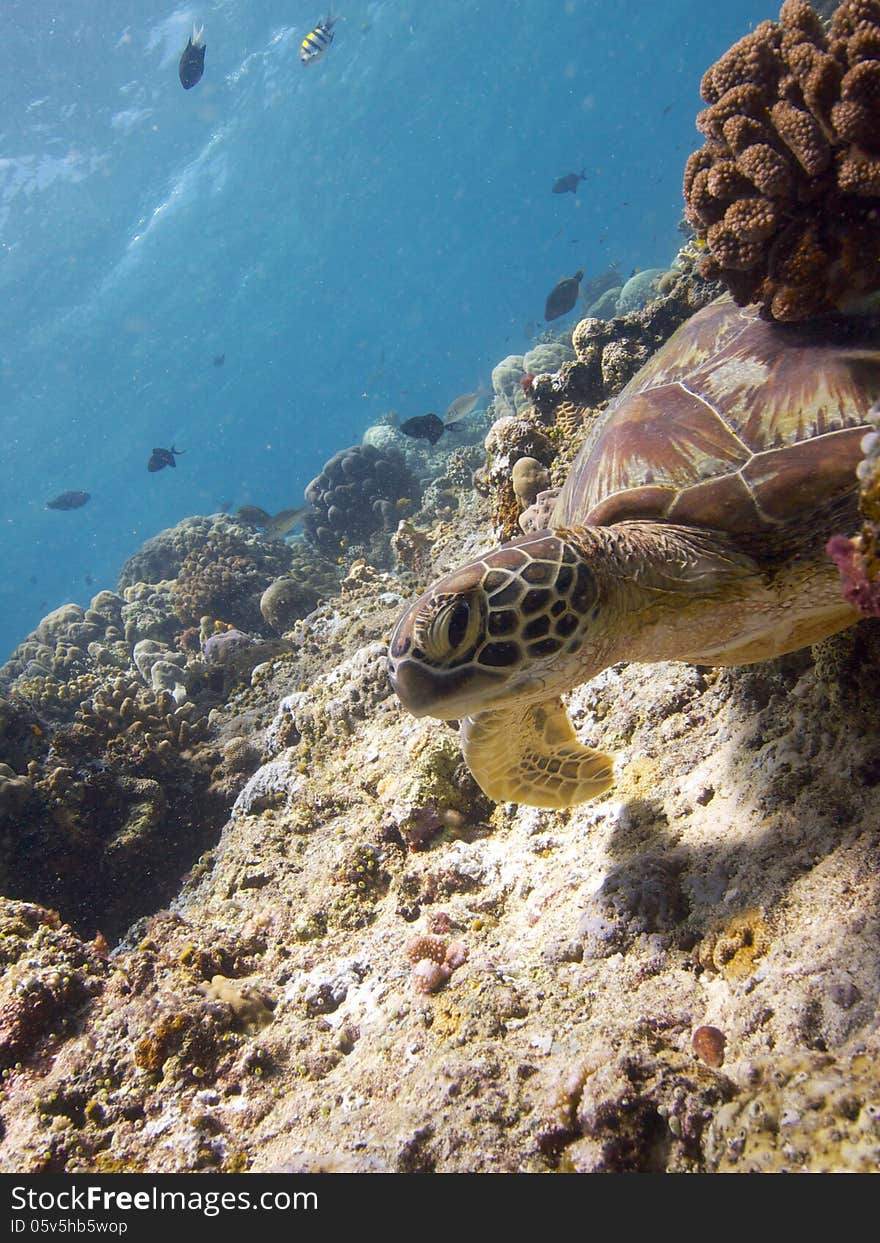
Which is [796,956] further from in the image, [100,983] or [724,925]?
[100,983]

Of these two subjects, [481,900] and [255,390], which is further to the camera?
[255,390]

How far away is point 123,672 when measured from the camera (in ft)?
35.2

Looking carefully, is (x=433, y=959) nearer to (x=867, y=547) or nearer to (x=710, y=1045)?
(x=710, y=1045)

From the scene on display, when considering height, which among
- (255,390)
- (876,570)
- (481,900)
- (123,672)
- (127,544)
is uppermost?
(255,390)

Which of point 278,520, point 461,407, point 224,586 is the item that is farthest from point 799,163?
point 461,407

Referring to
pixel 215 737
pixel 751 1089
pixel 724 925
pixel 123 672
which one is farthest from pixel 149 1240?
pixel 123 672

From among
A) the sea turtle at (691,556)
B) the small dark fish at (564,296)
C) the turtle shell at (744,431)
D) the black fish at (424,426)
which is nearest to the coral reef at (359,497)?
the black fish at (424,426)

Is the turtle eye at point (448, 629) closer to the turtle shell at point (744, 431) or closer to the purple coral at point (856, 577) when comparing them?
the turtle shell at point (744, 431)

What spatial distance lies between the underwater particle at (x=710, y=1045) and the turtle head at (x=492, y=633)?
99 cm

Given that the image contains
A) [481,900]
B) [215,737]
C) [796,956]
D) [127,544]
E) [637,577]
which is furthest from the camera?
[127,544]

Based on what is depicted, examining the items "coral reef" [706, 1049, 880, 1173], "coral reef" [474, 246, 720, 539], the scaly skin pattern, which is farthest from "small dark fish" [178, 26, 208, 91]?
"coral reef" [706, 1049, 880, 1173]

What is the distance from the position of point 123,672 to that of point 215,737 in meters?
5.12

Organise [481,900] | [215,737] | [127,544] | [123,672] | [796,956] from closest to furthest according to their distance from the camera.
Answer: [796,956]
[481,900]
[215,737]
[123,672]
[127,544]

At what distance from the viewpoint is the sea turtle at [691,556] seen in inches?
74.5
